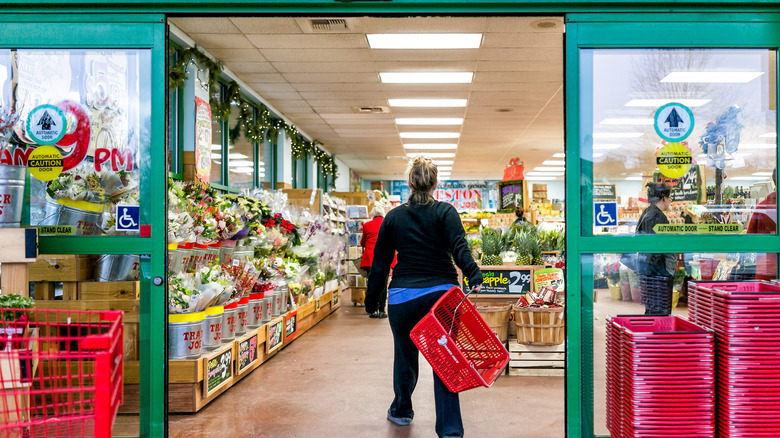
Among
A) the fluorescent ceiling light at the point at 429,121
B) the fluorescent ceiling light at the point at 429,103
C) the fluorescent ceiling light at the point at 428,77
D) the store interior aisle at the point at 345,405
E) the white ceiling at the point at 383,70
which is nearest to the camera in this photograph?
the store interior aisle at the point at 345,405

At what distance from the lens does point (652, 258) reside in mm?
3041

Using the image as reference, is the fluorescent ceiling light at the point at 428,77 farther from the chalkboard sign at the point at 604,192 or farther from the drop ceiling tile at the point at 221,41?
the chalkboard sign at the point at 604,192

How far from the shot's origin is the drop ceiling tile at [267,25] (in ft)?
19.3

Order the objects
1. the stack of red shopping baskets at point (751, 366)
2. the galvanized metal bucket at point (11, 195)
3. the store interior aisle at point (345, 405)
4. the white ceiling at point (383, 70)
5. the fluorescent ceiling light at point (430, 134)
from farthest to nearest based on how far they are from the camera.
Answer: the fluorescent ceiling light at point (430, 134) → the white ceiling at point (383, 70) → the store interior aisle at point (345, 405) → the galvanized metal bucket at point (11, 195) → the stack of red shopping baskets at point (751, 366)

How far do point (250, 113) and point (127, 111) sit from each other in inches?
238

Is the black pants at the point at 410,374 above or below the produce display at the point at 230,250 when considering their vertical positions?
below

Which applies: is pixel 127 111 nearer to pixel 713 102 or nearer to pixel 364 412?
pixel 364 412

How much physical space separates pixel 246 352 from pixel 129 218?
Result: 7.68 feet

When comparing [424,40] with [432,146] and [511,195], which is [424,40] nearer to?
[511,195]

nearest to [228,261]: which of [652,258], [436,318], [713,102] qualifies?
[436,318]

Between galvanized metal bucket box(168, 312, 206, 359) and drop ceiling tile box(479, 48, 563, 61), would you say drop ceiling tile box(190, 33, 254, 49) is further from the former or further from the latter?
galvanized metal bucket box(168, 312, 206, 359)

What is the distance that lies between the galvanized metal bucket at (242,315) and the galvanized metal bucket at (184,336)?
0.78 meters

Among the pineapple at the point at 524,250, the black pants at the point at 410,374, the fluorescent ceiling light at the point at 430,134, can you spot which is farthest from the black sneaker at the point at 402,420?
the fluorescent ceiling light at the point at 430,134

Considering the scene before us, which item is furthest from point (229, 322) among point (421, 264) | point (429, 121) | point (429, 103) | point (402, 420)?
point (429, 121)
